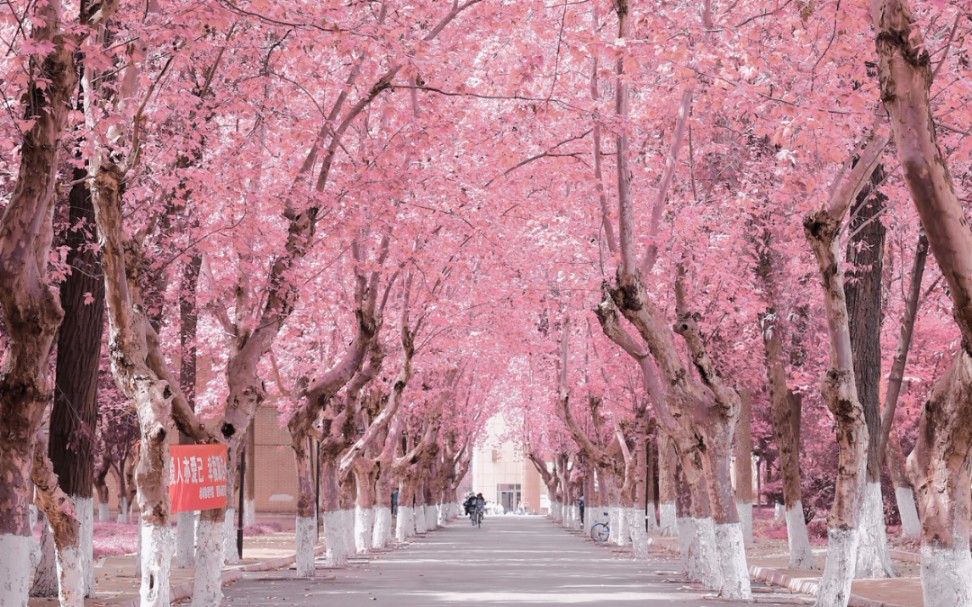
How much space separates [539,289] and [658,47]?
17.8m

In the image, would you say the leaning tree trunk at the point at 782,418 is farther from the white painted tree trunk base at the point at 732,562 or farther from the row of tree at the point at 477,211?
the white painted tree trunk base at the point at 732,562

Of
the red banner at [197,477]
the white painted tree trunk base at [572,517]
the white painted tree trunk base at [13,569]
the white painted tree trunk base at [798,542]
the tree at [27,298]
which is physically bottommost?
the white painted tree trunk base at [572,517]

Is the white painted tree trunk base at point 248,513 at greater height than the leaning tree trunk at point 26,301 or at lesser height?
lesser

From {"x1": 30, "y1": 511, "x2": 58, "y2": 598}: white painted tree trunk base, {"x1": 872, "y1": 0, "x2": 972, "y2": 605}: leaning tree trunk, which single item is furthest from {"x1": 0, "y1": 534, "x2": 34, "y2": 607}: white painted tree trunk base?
{"x1": 30, "y1": 511, "x2": 58, "y2": 598}: white painted tree trunk base

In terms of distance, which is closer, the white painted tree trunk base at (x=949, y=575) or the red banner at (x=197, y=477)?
the white painted tree trunk base at (x=949, y=575)

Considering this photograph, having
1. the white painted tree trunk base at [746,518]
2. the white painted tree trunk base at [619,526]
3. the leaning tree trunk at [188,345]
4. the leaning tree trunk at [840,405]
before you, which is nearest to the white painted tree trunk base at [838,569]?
the leaning tree trunk at [840,405]

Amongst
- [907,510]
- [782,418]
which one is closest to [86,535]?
[782,418]

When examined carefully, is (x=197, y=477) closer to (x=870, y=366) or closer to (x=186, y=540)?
(x=186, y=540)

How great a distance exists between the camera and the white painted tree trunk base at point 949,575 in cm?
1178

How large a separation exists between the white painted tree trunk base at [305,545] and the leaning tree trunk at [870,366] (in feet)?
35.2

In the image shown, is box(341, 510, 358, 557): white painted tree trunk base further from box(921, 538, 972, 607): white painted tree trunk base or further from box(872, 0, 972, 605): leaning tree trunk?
box(872, 0, 972, 605): leaning tree trunk

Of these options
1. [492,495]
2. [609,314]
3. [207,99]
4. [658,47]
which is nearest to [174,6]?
[207,99]

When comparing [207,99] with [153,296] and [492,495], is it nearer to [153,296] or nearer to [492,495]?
[153,296]

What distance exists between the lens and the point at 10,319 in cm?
1121
